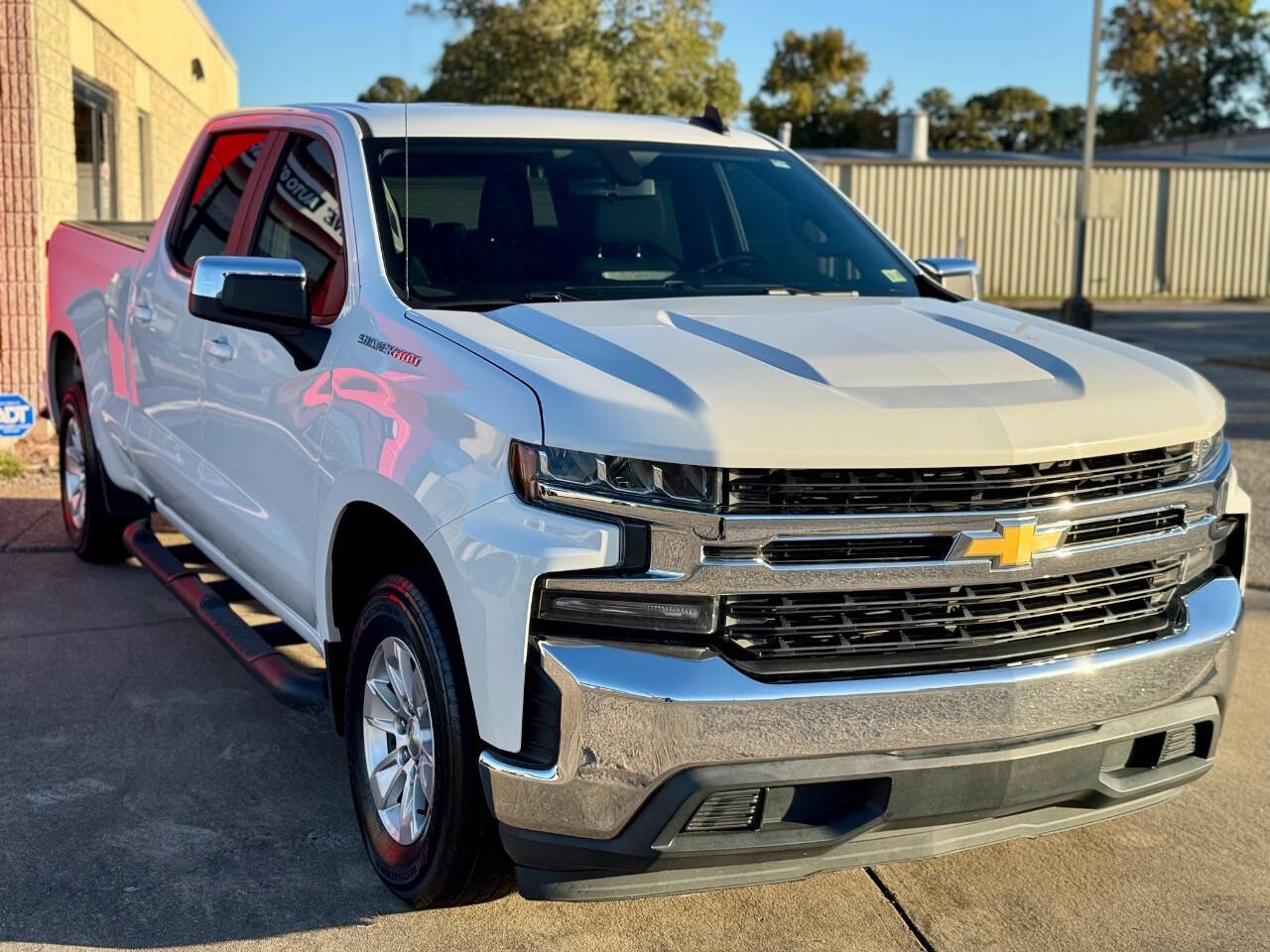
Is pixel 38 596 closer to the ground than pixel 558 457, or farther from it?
closer to the ground

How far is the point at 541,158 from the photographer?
448 centimetres

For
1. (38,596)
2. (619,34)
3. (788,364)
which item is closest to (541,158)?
(788,364)

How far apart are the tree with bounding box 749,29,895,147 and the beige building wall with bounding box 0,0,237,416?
187 feet

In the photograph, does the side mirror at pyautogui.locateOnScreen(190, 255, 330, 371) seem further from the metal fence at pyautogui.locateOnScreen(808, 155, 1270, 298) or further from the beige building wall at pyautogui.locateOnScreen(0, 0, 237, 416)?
the metal fence at pyautogui.locateOnScreen(808, 155, 1270, 298)

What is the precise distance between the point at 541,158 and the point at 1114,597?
2270 millimetres

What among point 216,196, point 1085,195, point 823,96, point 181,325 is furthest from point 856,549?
point 823,96

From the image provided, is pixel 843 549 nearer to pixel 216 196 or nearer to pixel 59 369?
pixel 216 196

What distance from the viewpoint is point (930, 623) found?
9.62 ft

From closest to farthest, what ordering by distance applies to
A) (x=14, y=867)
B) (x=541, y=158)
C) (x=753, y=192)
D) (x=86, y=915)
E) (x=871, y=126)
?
(x=86, y=915) < (x=14, y=867) < (x=541, y=158) < (x=753, y=192) < (x=871, y=126)

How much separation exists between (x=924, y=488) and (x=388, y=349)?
1.38 meters

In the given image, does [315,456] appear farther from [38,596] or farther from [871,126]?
[871,126]

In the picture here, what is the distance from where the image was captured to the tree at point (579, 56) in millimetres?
38531

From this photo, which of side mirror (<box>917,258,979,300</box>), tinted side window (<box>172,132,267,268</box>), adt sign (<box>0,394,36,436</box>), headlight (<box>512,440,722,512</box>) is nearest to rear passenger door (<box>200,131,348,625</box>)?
tinted side window (<box>172,132,267,268</box>)

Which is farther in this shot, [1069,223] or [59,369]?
[1069,223]
